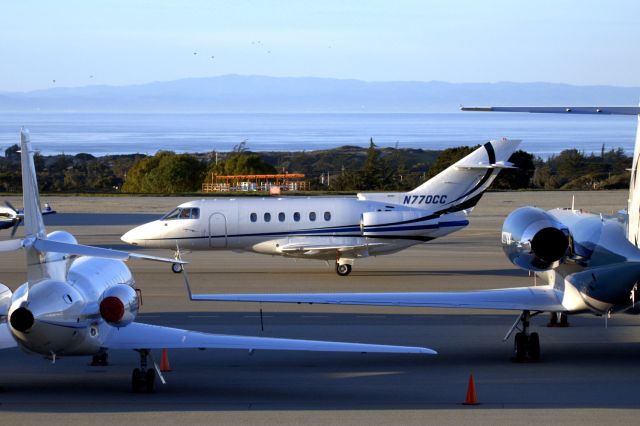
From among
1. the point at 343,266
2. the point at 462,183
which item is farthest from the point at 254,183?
the point at 343,266

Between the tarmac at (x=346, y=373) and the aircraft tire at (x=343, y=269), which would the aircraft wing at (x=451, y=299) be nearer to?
the tarmac at (x=346, y=373)

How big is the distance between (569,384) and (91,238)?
2693cm

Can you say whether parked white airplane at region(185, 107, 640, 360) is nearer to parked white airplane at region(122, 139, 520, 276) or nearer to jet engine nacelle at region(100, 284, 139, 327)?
jet engine nacelle at region(100, 284, 139, 327)

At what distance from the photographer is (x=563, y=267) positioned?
17422mm

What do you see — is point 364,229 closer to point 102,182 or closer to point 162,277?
point 162,277

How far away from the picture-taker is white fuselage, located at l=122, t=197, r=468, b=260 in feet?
98.9

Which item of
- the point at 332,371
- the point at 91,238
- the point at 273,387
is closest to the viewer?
the point at 273,387

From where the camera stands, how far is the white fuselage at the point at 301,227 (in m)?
30.2

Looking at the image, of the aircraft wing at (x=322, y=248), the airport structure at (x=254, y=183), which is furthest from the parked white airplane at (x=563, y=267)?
the airport structure at (x=254, y=183)

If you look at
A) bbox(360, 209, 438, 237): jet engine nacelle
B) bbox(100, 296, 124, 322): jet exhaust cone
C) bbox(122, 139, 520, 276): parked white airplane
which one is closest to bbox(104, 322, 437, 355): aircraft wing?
bbox(100, 296, 124, 322): jet exhaust cone

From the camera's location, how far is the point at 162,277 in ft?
98.0

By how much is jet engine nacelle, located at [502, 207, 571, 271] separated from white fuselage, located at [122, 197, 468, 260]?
12.9 meters

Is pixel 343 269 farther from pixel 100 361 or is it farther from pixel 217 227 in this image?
pixel 100 361

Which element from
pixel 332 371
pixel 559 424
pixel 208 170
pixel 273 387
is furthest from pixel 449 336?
pixel 208 170
